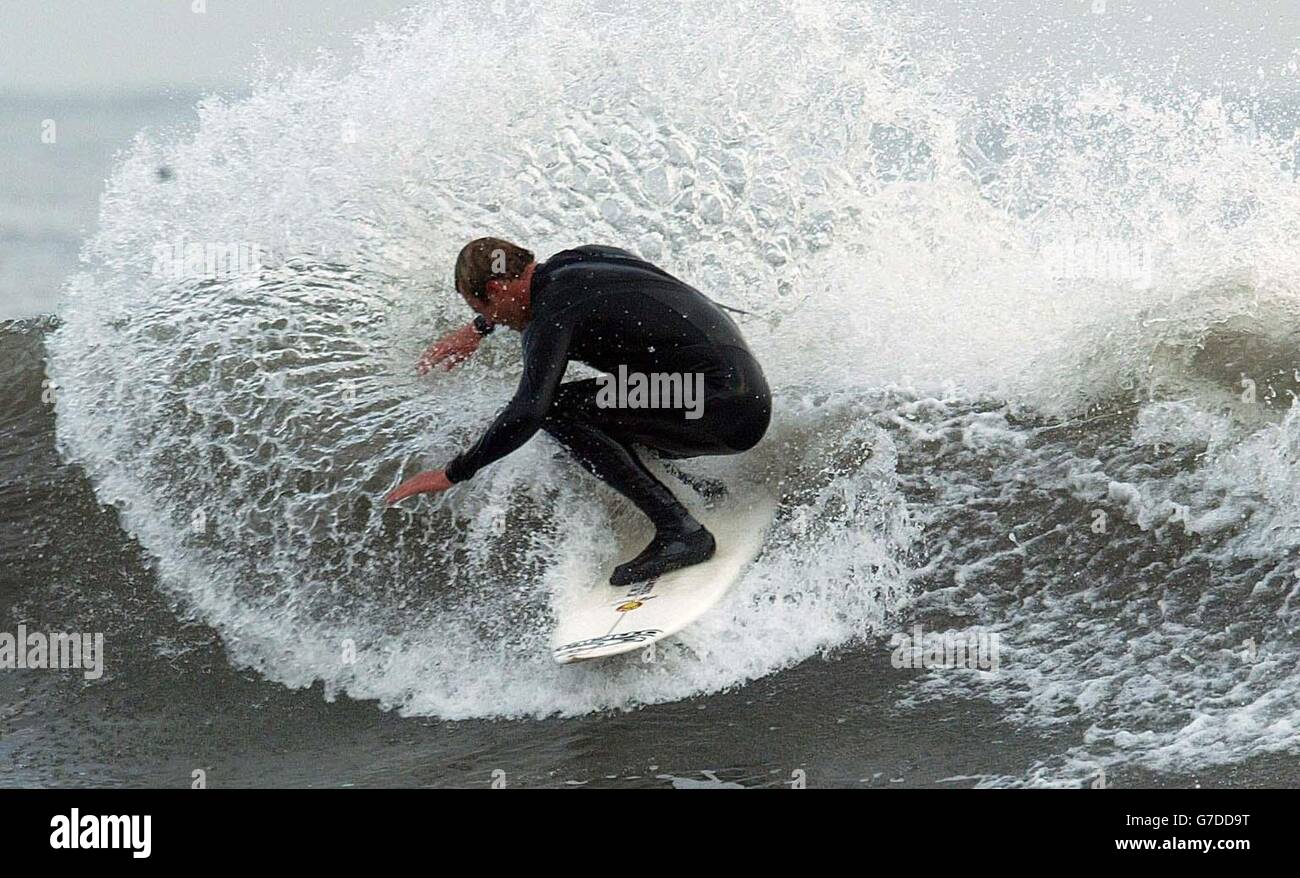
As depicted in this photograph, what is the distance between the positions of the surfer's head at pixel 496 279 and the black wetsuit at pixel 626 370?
0.07 m

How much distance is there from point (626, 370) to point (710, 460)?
81 centimetres

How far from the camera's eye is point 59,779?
4418mm

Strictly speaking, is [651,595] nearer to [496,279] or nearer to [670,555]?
[670,555]

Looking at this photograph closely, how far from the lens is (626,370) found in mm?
4840

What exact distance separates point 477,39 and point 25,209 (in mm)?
10930

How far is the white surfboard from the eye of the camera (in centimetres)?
462

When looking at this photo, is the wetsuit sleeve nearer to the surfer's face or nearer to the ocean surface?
the surfer's face

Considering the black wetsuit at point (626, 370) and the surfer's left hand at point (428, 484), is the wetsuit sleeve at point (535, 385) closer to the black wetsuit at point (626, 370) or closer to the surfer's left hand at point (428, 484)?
the black wetsuit at point (626, 370)

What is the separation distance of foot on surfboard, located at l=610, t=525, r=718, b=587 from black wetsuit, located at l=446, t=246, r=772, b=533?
0.06 m

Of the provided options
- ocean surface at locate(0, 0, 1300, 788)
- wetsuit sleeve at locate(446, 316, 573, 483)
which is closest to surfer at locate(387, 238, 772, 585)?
wetsuit sleeve at locate(446, 316, 573, 483)

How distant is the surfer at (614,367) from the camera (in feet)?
14.9

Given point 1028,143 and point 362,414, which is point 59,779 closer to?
point 362,414

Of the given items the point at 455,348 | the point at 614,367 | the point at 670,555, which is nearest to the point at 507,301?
the point at 614,367

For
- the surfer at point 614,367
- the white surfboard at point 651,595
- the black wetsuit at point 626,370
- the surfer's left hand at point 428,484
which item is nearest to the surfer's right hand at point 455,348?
the surfer at point 614,367
